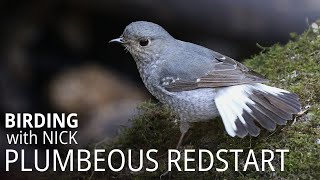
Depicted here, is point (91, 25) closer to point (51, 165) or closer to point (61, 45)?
point (61, 45)

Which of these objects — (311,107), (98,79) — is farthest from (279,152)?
(98,79)

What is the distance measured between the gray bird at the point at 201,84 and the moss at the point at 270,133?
11 cm

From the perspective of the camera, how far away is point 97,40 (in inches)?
332

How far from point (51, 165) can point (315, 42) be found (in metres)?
1.93

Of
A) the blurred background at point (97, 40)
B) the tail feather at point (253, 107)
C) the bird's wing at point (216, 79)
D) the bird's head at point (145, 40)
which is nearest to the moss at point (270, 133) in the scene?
the tail feather at point (253, 107)

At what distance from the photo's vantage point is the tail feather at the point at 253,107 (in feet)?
11.7

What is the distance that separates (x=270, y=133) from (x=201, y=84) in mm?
483

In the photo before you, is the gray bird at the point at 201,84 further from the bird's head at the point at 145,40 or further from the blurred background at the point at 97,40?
the blurred background at the point at 97,40

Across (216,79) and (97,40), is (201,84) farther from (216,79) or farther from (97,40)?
(97,40)

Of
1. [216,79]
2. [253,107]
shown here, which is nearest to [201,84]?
[216,79]

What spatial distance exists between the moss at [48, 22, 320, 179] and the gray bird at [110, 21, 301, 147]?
110mm

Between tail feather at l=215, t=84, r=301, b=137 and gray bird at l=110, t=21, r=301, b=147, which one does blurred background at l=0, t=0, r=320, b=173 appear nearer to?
gray bird at l=110, t=21, r=301, b=147

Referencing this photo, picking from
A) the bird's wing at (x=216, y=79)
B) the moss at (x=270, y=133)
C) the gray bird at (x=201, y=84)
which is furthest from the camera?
the bird's wing at (x=216, y=79)

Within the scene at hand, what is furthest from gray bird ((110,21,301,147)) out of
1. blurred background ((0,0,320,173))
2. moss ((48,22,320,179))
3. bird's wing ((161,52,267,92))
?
blurred background ((0,0,320,173))
